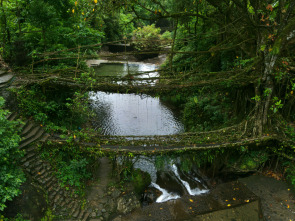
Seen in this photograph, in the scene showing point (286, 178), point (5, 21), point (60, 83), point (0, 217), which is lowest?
point (286, 178)

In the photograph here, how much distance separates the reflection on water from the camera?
592 inches

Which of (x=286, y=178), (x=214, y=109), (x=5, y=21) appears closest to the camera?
(x=286, y=178)

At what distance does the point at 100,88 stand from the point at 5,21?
6.98m

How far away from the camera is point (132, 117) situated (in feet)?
55.2

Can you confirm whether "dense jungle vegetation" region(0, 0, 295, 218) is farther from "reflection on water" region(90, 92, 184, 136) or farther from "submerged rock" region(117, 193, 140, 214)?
"reflection on water" region(90, 92, 184, 136)

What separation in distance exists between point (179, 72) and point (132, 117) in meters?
7.67

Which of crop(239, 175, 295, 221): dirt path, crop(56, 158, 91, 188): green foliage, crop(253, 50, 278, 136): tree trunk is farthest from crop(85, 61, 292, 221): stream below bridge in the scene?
crop(253, 50, 278, 136): tree trunk

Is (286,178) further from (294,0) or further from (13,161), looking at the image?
(13,161)

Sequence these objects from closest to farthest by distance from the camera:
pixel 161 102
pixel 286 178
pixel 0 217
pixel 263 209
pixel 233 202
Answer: pixel 0 217 → pixel 263 209 → pixel 233 202 → pixel 286 178 → pixel 161 102

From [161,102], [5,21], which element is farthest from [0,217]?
[161,102]

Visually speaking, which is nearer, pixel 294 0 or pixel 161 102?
pixel 294 0

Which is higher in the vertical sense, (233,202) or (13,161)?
(13,161)

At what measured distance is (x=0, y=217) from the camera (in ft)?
19.2

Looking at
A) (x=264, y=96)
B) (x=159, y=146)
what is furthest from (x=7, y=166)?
(x=264, y=96)
